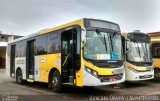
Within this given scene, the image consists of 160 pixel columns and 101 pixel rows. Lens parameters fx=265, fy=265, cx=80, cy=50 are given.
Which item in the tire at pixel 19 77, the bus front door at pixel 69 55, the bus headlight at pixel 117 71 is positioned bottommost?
the tire at pixel 19 77

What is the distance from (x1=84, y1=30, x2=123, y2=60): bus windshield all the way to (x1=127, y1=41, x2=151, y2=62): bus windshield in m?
2.94

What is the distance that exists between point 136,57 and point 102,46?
441 cm

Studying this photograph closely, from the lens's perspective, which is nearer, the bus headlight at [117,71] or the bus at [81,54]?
the bus at [81,54]

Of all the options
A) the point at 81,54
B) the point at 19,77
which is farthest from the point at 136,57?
the point at 19,77

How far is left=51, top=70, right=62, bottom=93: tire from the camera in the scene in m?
12.8

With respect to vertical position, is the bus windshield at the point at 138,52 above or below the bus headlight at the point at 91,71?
above

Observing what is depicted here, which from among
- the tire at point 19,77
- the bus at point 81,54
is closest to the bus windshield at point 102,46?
the bus at point 81,54

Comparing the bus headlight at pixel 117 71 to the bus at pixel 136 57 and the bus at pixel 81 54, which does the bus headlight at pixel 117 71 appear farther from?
the bus at pixel 136 57

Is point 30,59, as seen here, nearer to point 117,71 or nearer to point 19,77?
point 19,77

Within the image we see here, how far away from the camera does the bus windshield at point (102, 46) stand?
1112 centimetres

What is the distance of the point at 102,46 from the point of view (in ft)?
37.6

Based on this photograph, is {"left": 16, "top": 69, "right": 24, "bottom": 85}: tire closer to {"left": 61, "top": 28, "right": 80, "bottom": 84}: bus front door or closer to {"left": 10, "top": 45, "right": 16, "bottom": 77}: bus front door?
{"left": 10, "top": 45, "right": 16, "bottom": 77}: bus front door

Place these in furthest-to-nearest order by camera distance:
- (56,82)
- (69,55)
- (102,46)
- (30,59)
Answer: (30,59) < (56,82) < (69,55) < (102,46)

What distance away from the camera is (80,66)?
36.3 ft
